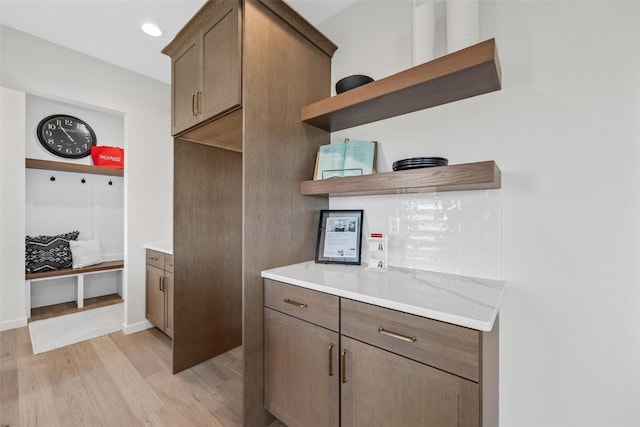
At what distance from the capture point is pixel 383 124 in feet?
5.67

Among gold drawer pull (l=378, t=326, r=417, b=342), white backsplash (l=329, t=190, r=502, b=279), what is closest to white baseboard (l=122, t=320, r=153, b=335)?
white backsplash (l=329, t=190, r=502, b=279)

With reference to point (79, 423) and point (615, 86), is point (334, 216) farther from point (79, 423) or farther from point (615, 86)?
point (79, 423)

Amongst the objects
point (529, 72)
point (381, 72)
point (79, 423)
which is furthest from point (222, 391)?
point (529, 72)

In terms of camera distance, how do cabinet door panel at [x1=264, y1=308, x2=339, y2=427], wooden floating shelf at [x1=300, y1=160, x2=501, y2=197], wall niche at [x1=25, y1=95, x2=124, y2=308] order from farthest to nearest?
1. wall niche at [x1=25, y1=95, x2=124, y2=308]
2. cabinet door panel at [x1=264, y1=308, x2=339, y2=427]
3. wooden floating shelf at [x1=300, y1=160, x2=501, y2=197]

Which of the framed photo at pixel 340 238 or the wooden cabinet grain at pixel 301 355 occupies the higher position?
the framed photo at pixel 340 238

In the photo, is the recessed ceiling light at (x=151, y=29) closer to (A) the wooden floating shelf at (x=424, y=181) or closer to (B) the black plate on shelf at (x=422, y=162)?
(A) the wooden floating shelf at (x=424, y=181)

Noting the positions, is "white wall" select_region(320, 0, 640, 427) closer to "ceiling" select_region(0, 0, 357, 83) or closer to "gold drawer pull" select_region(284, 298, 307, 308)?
"gold drawer pull" select_region(284, 298, 307, 308)

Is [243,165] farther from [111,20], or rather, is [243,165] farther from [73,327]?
[73,327]

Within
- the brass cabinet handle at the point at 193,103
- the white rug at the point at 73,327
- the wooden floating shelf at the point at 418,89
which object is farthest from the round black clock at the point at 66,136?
the wooden floating shelf at the point at 418,89

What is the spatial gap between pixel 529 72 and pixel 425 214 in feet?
2.64

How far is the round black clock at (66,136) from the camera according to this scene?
10.6ft

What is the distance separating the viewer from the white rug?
246 centimetres

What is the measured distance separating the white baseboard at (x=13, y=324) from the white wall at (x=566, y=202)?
13.6 ft

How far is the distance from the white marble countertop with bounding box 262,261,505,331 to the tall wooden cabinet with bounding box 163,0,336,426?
1.01 feet
